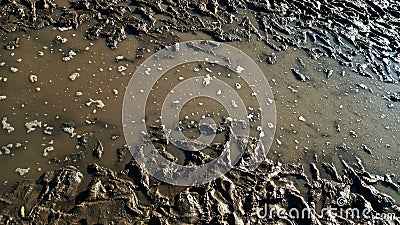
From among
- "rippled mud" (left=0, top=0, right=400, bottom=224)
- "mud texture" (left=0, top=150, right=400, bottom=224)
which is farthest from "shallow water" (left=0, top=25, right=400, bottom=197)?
"mud texture" (left=0, top=150, right=400, bottom=224)

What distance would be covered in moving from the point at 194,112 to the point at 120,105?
106 centimetres

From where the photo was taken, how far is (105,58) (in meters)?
6.32

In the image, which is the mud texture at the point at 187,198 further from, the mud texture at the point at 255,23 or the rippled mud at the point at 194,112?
the mud texture at the point at 255,23

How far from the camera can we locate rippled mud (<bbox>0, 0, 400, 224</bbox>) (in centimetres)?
478

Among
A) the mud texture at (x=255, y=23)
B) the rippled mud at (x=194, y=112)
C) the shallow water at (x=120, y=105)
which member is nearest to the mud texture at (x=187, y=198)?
the rippled mud at (x=194, y=112)

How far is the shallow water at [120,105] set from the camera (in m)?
5.20

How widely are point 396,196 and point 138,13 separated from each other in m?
5.09

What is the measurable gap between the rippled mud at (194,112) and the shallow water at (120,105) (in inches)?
0.8

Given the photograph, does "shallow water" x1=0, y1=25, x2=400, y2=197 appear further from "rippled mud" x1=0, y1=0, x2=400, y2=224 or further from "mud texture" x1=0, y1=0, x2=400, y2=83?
"mud texture" x1=0, y1=0, x2=400, y2=83

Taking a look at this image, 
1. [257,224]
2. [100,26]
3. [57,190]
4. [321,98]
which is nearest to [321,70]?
[321,98]

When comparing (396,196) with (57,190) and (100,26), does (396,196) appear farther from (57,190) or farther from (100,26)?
(100,26)

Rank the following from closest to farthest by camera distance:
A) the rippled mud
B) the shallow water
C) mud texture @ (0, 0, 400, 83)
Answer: the rippled mud → the shallow water → mud texture @ (0, 0, 400, 83)

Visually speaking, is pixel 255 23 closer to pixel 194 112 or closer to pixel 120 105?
pixel 194 112

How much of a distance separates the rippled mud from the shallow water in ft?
0.06
